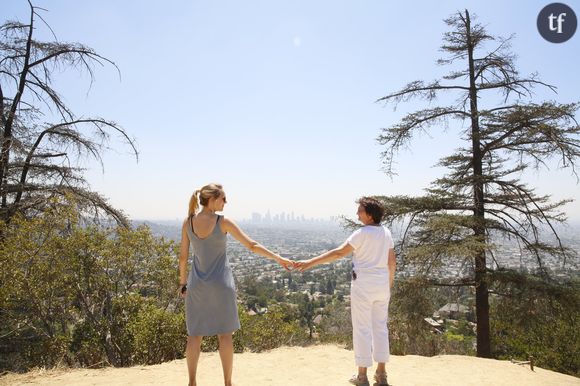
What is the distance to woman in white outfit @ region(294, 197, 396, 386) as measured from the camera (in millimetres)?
3227

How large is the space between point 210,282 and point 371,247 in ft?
4.86

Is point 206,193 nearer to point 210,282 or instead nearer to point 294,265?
point 210,282

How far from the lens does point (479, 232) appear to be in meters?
7.90

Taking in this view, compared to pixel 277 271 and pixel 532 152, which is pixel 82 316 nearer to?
pixel 532 152

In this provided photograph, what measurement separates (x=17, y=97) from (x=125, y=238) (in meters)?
3.47

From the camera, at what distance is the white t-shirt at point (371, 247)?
3.23 meters

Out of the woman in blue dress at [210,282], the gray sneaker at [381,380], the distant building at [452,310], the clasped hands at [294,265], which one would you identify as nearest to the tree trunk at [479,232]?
the distant building at [452,310]

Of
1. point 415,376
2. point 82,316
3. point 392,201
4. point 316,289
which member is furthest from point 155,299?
point 316,289

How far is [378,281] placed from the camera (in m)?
3.22

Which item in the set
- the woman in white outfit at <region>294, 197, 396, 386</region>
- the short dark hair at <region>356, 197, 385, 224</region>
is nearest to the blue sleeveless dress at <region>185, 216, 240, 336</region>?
the woman in white outfit at <region>294, 197, 396, 386</region>

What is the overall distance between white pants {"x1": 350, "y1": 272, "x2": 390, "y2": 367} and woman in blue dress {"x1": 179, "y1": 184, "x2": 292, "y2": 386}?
115cm

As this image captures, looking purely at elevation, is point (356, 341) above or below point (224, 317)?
below

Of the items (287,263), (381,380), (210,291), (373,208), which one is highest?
(373,208)

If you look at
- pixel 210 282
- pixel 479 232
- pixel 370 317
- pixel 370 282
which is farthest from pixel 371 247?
pixel 479 232
